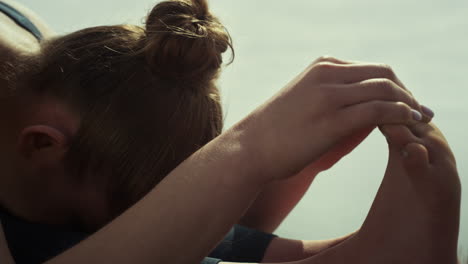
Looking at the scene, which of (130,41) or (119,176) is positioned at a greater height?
(130,41)

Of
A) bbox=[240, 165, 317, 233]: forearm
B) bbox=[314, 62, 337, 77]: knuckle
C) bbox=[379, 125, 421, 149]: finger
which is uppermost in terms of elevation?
bbox=[314, 62, 337, 77]: knuckle

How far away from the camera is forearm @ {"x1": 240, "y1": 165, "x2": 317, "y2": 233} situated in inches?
42.1

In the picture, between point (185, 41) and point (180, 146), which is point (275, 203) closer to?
point (180, 146)

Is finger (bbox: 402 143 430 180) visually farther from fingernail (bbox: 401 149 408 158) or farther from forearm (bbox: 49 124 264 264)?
forearm (bbox: 49 124 264 264)

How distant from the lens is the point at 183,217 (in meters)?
0.66

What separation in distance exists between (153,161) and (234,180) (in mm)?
272

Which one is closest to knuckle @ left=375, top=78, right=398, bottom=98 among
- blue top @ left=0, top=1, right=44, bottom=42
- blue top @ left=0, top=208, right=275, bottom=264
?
blue top @ left=0, top=208, right=275, bottom=264

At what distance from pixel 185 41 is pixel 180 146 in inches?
7.5

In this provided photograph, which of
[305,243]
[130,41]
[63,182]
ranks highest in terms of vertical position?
[130,41]

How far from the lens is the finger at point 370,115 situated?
2.17ft

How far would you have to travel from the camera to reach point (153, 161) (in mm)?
898

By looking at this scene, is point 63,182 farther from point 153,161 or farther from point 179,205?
point 179,205

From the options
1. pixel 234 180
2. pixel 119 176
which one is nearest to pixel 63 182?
pixel 119 176

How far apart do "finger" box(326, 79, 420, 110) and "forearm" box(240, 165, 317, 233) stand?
384mm
